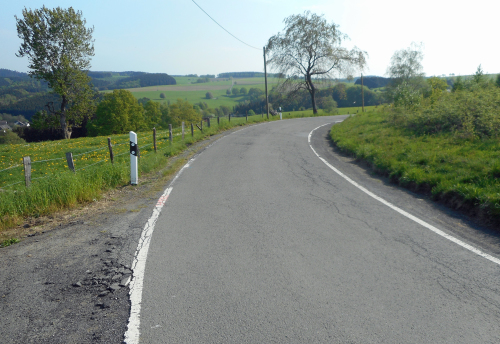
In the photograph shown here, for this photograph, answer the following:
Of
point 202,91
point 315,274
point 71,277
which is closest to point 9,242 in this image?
point 71,277

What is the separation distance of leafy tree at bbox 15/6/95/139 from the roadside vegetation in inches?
1250

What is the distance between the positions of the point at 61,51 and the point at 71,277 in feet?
132

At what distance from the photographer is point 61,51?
3747 centimetres

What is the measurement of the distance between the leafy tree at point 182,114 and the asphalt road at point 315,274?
76628mm

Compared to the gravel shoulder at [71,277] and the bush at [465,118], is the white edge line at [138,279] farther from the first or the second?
the bush at [465,118]

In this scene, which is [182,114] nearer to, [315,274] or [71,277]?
[71,277]

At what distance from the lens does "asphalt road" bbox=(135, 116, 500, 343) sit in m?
2.99

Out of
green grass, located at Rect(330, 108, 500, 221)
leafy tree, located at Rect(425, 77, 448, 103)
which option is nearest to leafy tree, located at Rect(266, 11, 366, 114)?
leafy tree, located at Rect(425, 77, 448, 103)

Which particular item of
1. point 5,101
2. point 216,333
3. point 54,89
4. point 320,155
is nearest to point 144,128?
point 54,89

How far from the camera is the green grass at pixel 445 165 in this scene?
21.2 ft

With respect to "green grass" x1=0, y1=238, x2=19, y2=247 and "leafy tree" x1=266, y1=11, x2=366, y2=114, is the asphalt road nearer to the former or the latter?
"green grass" x1=0, y1=238, x2=19, y2=247

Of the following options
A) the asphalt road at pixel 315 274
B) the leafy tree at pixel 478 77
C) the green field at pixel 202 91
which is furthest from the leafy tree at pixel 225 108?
the asphalt road at pixel 315 274

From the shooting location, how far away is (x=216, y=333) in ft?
9.64

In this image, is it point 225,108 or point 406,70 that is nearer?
point 406,70
